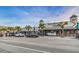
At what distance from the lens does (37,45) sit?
12.0 meters

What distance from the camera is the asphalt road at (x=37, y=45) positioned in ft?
35.5

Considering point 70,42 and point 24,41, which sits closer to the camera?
point 70,42

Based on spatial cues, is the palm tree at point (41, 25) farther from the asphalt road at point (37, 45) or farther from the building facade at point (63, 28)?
the asphalt road at point (37, 45)

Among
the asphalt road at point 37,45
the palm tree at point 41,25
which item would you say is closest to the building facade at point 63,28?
the palm tree at point 41,25

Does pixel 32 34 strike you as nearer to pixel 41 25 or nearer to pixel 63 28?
pixel 41 25

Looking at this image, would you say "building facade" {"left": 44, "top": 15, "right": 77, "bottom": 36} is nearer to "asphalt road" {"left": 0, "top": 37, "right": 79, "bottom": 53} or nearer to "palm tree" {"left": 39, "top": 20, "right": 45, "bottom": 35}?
Result: "palm tree" {"left": 39, "top": 20, "right": 45, "bottom": 35}

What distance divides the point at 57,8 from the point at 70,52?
2.14 m

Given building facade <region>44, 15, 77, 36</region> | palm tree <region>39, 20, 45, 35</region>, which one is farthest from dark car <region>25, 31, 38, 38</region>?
building facade <region>44, 15, 77, 36</region>

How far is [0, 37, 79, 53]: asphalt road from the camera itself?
1082cm

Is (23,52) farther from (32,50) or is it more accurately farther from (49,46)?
(49,46)
